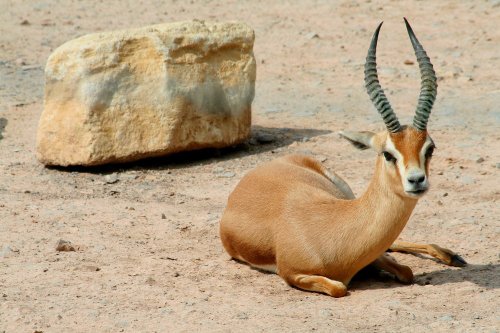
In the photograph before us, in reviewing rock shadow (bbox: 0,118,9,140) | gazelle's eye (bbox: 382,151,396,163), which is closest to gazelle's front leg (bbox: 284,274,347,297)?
gazelle's eye (bbox: 382,151,396,163)

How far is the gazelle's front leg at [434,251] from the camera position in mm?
7766

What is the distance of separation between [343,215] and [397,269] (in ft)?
2.03

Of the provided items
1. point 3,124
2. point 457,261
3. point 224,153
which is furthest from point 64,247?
point 3,124

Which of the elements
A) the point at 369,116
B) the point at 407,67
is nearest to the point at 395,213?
the point at 369,116

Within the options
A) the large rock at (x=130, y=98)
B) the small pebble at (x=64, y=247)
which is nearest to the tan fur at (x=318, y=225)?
the small pebble at (x=64, y=247)

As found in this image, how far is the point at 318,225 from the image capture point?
737 cm

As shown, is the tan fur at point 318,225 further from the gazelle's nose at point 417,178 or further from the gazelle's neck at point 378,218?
the gazelle's nose at point 417,178

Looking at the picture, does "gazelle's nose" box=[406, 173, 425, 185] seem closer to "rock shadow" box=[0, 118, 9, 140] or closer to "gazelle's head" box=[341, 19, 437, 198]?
"gazelle's head" box=[341, 19, 437, 198]

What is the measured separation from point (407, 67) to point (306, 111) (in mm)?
2255

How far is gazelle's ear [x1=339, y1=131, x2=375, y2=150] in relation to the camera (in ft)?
23.7

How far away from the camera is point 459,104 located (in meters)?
12.5

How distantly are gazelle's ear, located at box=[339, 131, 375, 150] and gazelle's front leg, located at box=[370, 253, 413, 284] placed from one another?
0.91 metres

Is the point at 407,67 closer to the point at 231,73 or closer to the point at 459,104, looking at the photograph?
the point at 459,104

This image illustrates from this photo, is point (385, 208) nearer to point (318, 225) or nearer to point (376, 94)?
point (318, 225)
